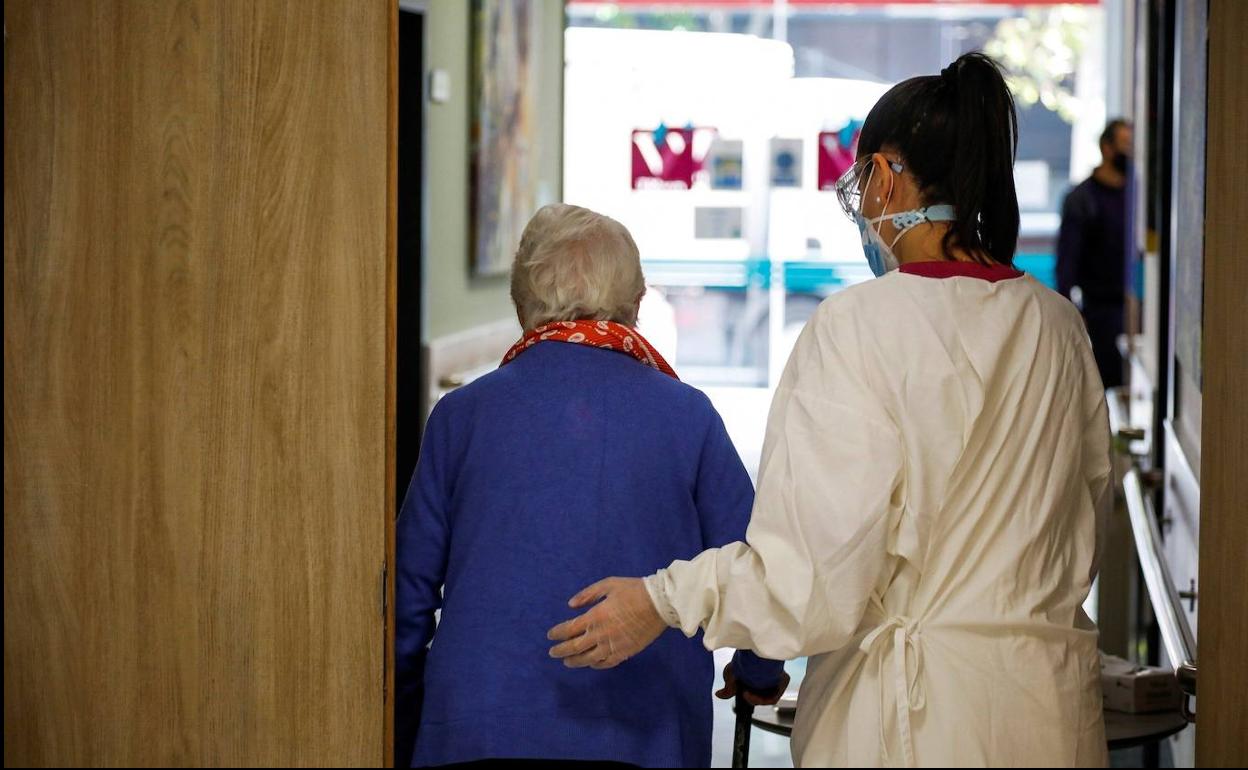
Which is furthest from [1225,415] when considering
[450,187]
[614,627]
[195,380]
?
[450,187]

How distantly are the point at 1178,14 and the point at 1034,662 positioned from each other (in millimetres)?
2770

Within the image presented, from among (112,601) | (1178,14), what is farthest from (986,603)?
(1178,14)

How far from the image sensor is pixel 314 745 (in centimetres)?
203

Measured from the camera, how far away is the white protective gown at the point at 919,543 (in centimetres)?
175

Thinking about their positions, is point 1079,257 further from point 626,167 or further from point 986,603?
point 986,603

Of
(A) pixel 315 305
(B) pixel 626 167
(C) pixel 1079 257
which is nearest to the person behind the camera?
(A) pixel 315 305

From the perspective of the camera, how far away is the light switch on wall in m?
5.07

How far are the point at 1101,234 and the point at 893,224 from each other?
6.21 metres

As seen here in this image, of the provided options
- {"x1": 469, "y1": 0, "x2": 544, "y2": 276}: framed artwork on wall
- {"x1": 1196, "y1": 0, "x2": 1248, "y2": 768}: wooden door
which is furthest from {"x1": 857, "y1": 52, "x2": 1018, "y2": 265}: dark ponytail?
{"x1": 469, "y1": 0, "x2": 544, "y2": 276}: framed artwork on wall

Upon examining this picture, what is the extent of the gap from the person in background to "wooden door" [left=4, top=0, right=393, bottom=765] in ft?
20.7

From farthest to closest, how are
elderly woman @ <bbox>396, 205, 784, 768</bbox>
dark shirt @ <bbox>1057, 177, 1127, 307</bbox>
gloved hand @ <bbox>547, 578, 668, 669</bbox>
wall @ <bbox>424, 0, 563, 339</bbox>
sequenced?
dark shirt @ <bbox>1057, 177, 1127, 307</bbox>, wall @ <bbox>424, 0, 563, 339</bbox>, elderly woman @ <bbox>396, 205, 784, 768</bbox>, gloved hand @ <bbox>547, 578, 668, 669</bbox>

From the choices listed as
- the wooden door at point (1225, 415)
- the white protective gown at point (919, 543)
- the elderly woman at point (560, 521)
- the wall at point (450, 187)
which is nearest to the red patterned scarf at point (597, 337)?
the elderly woman at point (560, 521)

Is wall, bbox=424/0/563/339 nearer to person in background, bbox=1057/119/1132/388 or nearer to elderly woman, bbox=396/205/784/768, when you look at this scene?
elderly woman, bbox=396/205/784/768

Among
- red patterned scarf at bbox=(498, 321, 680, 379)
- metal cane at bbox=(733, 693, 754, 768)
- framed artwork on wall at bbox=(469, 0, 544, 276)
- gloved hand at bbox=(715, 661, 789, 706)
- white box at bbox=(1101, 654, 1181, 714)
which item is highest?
framed artwork on wall at bbox=(469, 0, 544, 276)
